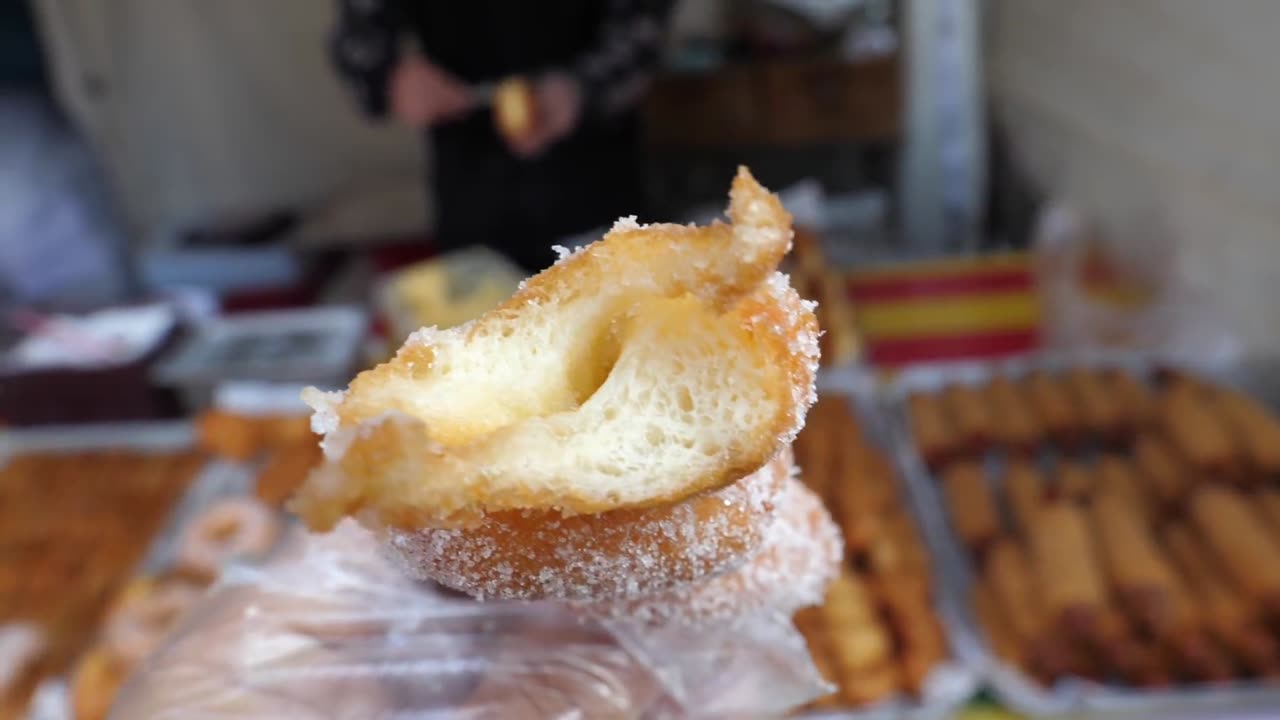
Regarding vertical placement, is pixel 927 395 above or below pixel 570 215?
below

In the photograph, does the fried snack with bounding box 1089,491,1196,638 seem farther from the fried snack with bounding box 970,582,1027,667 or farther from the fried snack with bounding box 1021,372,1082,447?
the fried snack with bounding box 1021,372,1082,447

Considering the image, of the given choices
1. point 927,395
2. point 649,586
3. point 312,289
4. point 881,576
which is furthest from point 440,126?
point 649,586

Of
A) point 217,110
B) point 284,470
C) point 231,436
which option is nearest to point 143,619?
point 284,470

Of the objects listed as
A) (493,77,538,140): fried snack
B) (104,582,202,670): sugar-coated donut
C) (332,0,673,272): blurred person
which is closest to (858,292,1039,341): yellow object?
(332,0,673,272): blurred person

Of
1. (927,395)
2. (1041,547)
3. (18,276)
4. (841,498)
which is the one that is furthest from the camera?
(18,276)

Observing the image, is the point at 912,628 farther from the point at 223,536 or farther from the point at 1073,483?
the point at 223,536

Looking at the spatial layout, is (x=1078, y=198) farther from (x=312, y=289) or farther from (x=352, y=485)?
(x=352, y=485)

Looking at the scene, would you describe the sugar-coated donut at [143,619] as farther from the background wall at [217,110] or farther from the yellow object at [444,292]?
the background wall at [217,110]

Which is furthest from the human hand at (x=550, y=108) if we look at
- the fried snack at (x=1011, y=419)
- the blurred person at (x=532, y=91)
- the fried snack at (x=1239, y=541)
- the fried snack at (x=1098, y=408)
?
the fried snack at (x=1239, y=541)
